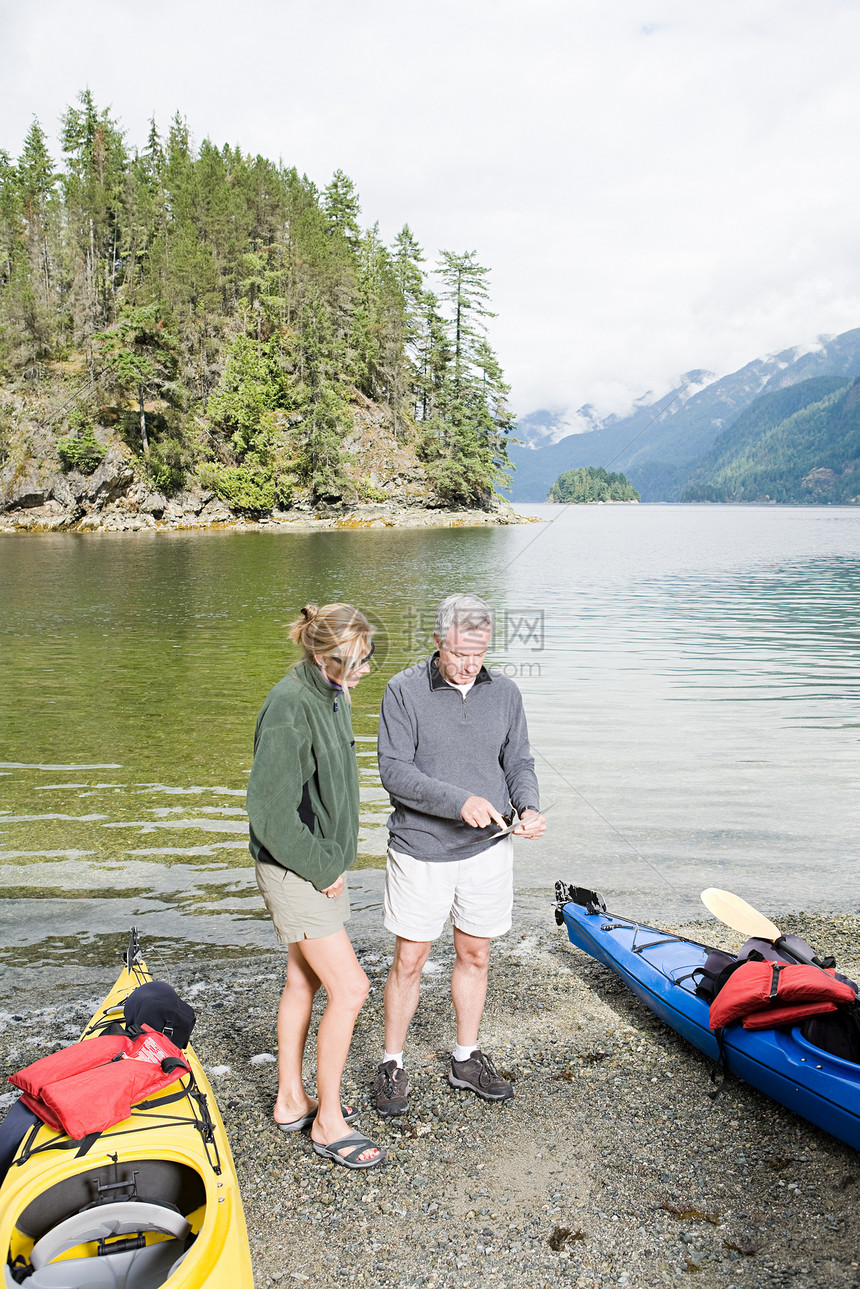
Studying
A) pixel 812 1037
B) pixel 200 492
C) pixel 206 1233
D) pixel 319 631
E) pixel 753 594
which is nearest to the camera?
pixel 206 1233

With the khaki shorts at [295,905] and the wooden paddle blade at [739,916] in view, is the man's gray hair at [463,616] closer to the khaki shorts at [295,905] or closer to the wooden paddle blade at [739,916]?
the khaki shorts at [295,905]

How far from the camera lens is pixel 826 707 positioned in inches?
592

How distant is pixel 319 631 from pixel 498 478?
8612 centimetres

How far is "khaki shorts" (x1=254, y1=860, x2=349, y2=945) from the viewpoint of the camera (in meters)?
3.34

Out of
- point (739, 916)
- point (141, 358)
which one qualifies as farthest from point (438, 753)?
point (141, 358)

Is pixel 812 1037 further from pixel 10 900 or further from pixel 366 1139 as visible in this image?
pixel 10 900

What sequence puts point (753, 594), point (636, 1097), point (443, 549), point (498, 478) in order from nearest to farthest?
point (636, 1097) < point (753, 594) < point (443, 549) < point (498, 478)

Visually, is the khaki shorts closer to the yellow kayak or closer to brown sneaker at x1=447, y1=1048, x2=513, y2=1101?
the yellow kayak

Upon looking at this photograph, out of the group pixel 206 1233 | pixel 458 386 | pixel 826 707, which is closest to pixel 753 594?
pixel 826 707

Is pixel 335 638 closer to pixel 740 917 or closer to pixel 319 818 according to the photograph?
pixel 319 818

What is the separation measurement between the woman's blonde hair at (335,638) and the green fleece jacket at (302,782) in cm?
8

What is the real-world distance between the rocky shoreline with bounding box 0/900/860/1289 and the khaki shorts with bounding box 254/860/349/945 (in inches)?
42.5

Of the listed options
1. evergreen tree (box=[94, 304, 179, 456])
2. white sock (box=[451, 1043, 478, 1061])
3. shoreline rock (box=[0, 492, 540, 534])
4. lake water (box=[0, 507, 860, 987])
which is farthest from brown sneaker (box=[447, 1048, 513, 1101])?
evergreen tree (box=[94, 304, 179, 456])

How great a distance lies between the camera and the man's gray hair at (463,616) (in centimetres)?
373
